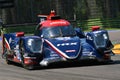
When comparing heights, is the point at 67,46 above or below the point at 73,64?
above

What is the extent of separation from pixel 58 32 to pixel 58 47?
3.91 feet

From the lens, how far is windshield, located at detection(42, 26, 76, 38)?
13.4 meters

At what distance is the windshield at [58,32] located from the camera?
13359mm

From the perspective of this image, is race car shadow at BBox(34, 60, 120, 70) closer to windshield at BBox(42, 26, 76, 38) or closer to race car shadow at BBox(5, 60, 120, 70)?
race car shadow at BBox(5, 60, 120, 70)

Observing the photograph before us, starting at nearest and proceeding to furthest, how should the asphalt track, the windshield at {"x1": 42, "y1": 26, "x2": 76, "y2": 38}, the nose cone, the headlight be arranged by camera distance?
the asphalt track
the nose cone
the headlight
the windshield at {"x1": 42, "y1": 26, "x2": 76, "y2": 38}

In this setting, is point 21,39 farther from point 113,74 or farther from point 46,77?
point 113,74

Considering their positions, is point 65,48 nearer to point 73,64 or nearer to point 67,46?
point 67,46

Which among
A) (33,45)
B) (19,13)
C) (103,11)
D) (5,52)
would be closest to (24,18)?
(19,13)

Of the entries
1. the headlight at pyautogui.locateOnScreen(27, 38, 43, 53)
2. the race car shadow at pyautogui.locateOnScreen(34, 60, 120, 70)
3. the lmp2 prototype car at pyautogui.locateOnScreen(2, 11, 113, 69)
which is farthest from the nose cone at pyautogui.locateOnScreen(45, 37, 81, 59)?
the race car shadow at pyautogui.locateOnScreen(34, 60, 120, 70)

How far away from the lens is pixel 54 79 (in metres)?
9.91

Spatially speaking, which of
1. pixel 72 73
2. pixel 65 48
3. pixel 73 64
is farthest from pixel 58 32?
pixel 72 73

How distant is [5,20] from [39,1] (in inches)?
173

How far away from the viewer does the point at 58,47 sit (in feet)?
40.7

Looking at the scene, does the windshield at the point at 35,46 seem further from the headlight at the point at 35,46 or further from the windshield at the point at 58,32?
the windshield at the point at 58,32
